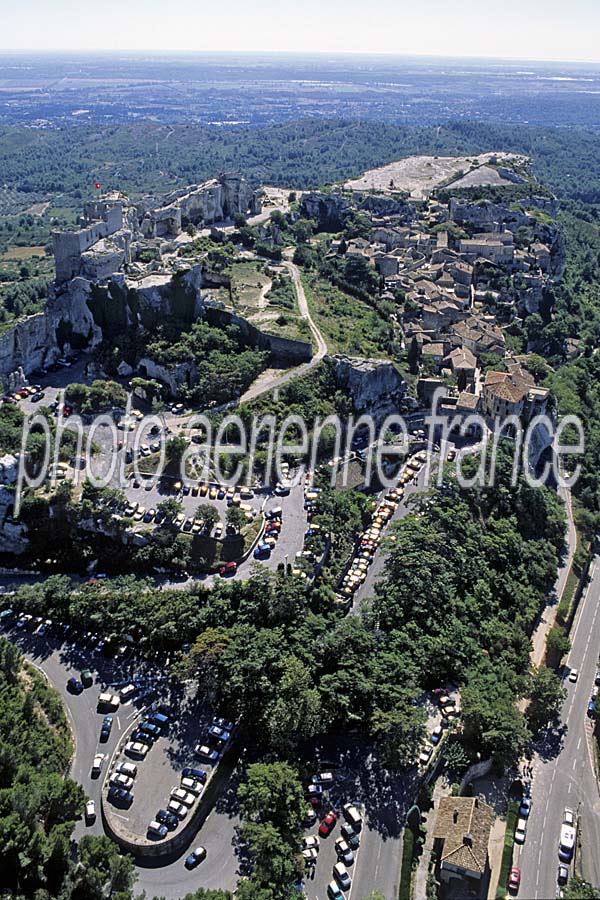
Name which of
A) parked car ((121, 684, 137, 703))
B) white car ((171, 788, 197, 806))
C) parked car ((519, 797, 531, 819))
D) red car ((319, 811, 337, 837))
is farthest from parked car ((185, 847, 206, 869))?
parked car ((519, 797, 531, 819))

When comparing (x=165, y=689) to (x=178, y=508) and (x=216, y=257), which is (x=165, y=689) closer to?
(x=178, y=508)

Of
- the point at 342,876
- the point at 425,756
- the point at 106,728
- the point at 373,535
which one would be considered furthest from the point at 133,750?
the point at 373,535

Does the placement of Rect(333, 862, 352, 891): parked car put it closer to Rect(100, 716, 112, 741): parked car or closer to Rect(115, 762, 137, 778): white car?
Rect(115, 762, 137, 778): white car

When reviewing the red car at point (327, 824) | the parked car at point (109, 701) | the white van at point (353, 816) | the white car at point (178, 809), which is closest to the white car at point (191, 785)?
the white car at point (178, 809)

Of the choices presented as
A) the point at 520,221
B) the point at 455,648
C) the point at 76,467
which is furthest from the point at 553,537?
the point at 520,221

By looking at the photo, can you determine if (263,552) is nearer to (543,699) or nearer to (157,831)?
(157,831)
